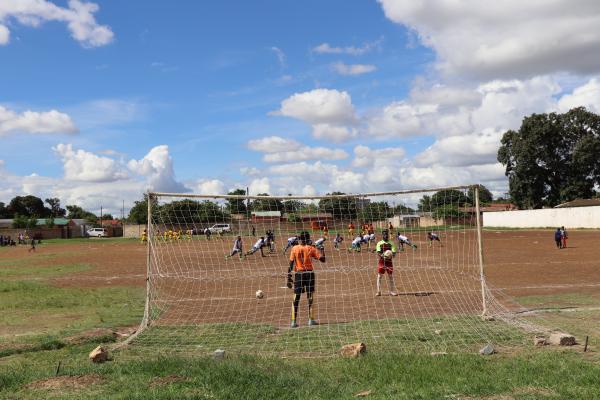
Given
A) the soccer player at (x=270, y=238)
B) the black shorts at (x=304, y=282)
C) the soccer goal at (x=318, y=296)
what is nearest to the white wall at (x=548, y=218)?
the soccer player at (x=270, y=238)

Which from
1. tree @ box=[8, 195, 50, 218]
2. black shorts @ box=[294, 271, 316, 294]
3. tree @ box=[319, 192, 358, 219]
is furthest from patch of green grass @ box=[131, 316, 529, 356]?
tree @ box=[8, 195, 50, 218]

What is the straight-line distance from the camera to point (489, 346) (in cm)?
770

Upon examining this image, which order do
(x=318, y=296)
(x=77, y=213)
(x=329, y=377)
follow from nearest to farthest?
(x=329, y=377), (x=318, y=296), (x=77, y=213)

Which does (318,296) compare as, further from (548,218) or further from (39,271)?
(548,218)

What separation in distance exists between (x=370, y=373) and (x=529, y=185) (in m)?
71.7

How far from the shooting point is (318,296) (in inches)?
581

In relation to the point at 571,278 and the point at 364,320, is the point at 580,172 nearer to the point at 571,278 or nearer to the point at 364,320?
the point at 571,278

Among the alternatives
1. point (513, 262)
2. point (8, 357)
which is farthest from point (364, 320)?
point (513, 262)

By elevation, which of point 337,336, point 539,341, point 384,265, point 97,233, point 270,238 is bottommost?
point 337,336

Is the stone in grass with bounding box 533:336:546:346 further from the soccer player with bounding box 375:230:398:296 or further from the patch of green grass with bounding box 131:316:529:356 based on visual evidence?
the soccer player with bounding box 375:230:398:296

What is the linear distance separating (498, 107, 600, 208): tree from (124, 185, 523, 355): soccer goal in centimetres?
5546

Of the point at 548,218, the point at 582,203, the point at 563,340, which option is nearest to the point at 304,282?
the point at 563,340

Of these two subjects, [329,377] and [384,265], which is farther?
[384,265]

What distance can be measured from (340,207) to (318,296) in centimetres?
267
